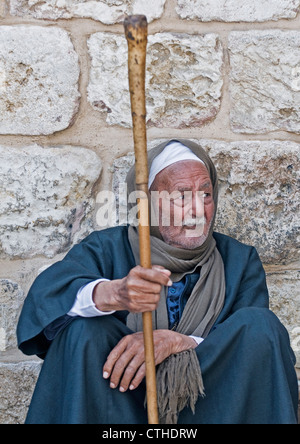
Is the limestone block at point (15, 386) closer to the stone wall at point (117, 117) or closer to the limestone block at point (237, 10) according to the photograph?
the stone wall at point (117, 117)

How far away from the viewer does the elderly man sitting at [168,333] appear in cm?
203

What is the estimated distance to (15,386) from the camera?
9.03 ft

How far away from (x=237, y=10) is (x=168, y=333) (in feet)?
4.32

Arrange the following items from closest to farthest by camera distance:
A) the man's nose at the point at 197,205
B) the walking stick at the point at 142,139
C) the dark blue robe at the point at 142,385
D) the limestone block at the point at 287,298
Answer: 1. the walking stick at the point at 142,139
2. the dark blue robe at the point at 142,385
3. the man's nose at the point at 197,205
4. the limestone block at the point at 287,298

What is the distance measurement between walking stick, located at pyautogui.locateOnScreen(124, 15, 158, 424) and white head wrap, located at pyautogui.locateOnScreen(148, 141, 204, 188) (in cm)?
62

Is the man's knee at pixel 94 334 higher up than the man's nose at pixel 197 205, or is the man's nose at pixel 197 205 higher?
the man's nose at pixel 197 205

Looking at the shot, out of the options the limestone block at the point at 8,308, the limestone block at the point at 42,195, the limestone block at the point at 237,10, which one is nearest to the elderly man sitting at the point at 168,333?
the limestone block at the point at 42,195

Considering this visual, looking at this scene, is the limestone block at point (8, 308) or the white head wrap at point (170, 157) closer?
the white head wrap at point (170, 157)

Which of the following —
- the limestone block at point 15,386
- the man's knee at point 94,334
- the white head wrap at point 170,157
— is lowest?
the limestone block at point 15,386

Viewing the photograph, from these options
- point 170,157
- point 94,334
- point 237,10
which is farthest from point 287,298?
point 237,10

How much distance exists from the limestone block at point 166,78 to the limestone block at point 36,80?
3.8 inches

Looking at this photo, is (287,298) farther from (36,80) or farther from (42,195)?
(36,80)
